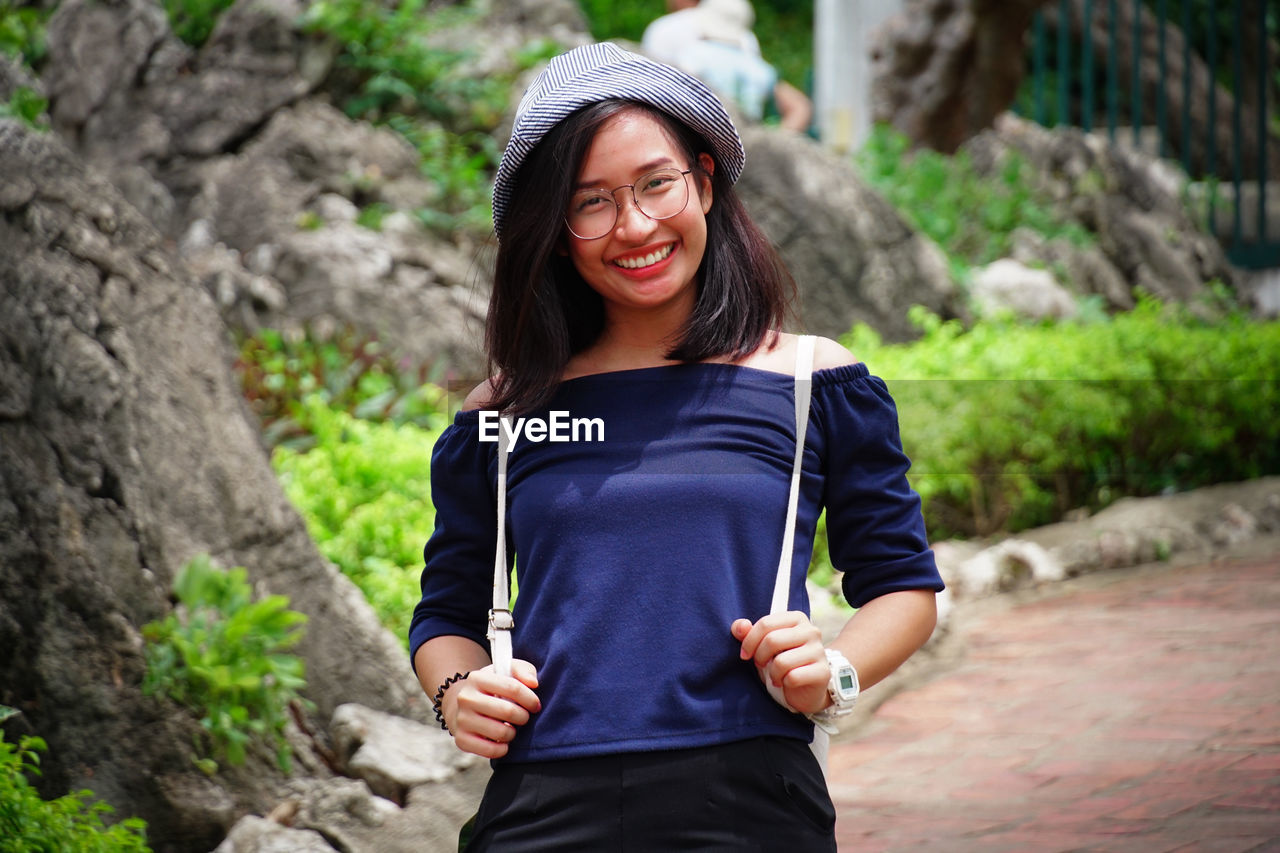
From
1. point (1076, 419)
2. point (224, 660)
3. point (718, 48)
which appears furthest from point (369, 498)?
point (718, 48)

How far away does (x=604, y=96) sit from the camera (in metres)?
1.57

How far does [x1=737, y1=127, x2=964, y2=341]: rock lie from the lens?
7910mm

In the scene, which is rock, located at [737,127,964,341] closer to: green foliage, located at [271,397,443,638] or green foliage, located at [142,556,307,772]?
green foliage, located at [271,397,443,638]

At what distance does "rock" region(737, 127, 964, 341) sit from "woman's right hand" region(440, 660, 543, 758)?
6.44 metres

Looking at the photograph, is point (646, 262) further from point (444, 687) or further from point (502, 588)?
point (444, 687)

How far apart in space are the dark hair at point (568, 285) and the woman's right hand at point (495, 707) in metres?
0.35

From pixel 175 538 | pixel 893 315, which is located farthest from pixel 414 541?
pixel 893 315

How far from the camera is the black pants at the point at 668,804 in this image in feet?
4.78

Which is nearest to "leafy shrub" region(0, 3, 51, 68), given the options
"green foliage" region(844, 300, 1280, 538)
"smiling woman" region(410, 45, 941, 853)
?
"green foliage" region(844, 300, 1280, 538)

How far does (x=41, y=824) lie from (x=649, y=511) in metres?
1.52

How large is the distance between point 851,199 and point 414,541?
14.2 ft

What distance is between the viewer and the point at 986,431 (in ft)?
19.1

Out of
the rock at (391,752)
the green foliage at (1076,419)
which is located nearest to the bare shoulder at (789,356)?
the rock at (391,752)

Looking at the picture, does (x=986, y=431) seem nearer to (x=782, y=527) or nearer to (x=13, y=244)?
(x=13, y=244)
